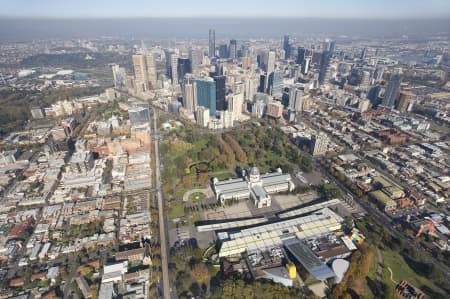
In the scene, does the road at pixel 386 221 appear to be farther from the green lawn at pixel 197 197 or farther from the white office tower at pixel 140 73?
the white office tower at pixel 140 73

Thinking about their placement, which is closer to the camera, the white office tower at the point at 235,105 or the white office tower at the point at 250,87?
the white office tower at the point at 235,105

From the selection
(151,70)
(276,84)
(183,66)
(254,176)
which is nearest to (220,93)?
(276,84)

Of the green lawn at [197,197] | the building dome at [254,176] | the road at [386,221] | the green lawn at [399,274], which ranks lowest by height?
the green lawn at [197,197]

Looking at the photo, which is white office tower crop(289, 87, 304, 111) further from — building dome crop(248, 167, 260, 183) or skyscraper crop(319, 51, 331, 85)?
building dome crop(248, 167, 260, 183)

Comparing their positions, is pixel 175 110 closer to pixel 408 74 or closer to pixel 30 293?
pixel 30 293

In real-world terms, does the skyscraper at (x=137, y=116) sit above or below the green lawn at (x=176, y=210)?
above

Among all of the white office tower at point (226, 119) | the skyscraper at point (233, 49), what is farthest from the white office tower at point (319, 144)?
the skyscraper at point (233, 49)

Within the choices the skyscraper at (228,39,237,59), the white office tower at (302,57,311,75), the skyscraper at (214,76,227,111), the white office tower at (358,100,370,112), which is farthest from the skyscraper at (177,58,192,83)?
the white office tower at (358,100,370,112)
